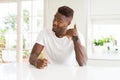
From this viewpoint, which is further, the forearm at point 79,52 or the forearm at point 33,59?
the forearm at point 79,52

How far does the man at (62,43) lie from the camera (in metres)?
1.81

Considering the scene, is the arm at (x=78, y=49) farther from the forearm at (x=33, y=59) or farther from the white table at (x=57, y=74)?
the white table at (x=57, y=74)

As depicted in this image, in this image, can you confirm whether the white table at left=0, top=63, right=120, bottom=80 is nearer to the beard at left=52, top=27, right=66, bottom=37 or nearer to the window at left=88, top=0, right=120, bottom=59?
the beard at left=52, top=27, right=66, bottom=37

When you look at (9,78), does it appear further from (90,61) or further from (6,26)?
(6,26)

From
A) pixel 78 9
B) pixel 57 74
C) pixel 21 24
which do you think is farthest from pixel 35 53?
pixel 21 24

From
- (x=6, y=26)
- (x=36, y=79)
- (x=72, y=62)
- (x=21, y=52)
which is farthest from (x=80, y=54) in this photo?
(x=6, y=26)

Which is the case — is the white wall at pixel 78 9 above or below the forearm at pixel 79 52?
above

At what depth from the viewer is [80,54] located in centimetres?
184

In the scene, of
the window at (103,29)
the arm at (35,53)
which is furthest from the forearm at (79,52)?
the window at (103,29)

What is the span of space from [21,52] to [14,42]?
1.05ft

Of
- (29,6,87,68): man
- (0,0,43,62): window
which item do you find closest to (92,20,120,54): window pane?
(0,0,43,62): window

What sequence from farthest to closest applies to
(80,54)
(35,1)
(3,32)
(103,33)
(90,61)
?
(3,32)
(35,1)
(103,33)
(90,61)
(80,54)

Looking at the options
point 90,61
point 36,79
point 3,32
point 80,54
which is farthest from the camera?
point 3,32

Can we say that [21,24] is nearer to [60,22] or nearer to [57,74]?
[60,22]
